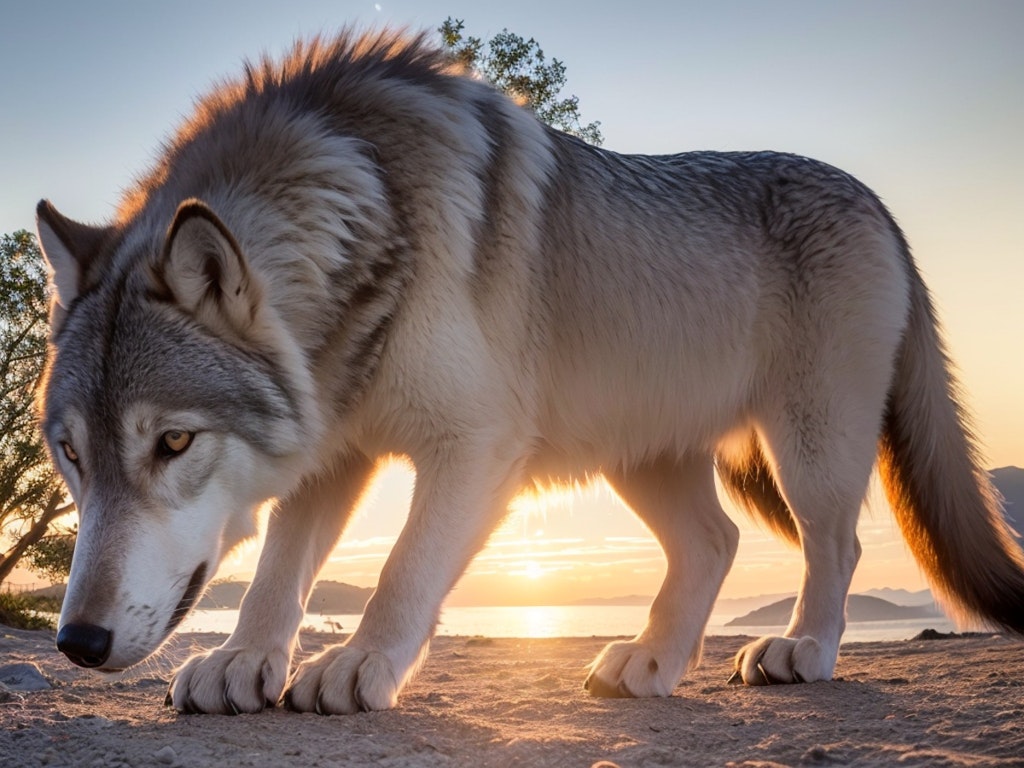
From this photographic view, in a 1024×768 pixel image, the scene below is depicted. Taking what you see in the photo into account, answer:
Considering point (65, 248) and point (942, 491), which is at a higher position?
point (65, 248)

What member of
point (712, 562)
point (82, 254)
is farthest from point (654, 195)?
point (82, 254)

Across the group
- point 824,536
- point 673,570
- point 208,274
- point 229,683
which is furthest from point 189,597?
point 824,536

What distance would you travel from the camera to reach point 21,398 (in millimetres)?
14117

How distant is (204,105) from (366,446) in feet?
4.87

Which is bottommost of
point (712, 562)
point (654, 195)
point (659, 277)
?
point (712, 562)

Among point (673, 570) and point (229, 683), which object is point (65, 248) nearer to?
point (229, 683)

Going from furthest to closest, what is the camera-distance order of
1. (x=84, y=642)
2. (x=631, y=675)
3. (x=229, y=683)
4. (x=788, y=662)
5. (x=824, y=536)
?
(x=824, y=536), (x=788, y=662), (x=631, y=675), (x=229, y=683), (x=84, y=642)

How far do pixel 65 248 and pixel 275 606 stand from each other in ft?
4.65

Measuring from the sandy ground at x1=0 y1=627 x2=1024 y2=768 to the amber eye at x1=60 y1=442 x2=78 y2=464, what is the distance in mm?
752

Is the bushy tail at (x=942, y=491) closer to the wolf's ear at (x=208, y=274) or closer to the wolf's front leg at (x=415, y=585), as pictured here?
the wolf's front leg at (x=415, y=585)

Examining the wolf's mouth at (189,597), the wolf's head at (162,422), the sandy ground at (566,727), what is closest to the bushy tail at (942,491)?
the sandy ground at (566,727)

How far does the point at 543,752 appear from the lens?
2.36 m

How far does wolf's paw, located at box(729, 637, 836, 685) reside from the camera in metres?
3.74

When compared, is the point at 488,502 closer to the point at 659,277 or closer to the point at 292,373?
the point at 292,373
